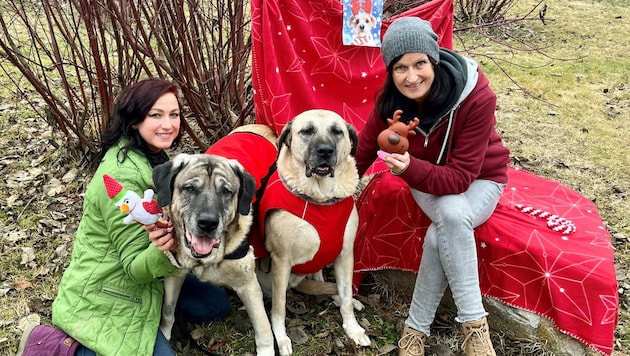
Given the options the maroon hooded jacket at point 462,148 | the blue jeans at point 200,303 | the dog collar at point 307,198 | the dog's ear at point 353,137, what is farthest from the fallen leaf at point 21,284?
the maroon hooded jacket at point 462,148

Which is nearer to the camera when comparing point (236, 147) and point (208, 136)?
point (236, 147)

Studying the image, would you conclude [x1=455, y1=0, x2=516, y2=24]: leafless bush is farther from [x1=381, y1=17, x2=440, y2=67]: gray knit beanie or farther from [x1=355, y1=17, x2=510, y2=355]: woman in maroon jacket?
[x1=381, y1=17, x2=440, y2=67]: gray knit beanie

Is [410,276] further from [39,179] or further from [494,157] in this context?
[39,179]

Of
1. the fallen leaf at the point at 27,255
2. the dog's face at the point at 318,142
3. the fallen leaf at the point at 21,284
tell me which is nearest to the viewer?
the dog's face at the point at 318,142

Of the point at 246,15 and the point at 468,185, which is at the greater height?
the point at 246,15

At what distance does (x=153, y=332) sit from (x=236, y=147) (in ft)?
4.19

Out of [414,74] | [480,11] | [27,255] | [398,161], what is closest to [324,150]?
[398,161]

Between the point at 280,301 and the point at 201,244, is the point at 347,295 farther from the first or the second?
the point at 201,244

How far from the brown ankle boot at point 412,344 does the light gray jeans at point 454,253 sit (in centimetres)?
3

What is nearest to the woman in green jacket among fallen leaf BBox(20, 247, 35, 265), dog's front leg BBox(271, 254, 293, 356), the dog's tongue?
the dog's tongue

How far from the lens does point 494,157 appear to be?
2998 millimetres

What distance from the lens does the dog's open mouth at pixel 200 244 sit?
241 centimetres

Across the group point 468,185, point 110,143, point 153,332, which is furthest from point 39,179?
point 468,185

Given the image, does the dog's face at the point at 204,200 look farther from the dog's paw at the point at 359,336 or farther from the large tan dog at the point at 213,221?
the dog's paw at the point at 359,336
